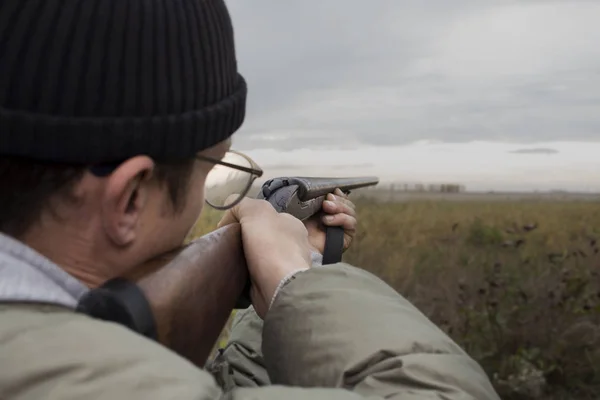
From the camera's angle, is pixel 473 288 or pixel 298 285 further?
pixel 473 288

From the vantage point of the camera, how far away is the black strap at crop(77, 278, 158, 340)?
44.8 inches

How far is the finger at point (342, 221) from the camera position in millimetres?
2309

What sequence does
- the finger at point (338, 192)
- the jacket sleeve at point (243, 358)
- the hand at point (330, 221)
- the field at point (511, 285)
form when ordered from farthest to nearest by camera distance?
the field at point (511, 285)
the finger at point (338, 192)
the hand at point (330, 221)
the jacket sleeve at point (243, 358)

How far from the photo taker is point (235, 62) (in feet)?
4.82

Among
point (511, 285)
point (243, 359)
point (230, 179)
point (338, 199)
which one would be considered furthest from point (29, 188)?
point (511, 285)

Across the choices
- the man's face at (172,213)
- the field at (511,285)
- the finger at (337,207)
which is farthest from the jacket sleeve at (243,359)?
the field at (511,285)

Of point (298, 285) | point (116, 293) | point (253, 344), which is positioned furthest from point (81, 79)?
A: point (253, 344)

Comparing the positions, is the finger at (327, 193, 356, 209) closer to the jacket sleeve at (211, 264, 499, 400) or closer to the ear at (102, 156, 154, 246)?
the jacket sleeve at (211, 264, 499, 400)

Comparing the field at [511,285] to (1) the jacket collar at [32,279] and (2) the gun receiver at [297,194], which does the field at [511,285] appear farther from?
(1) the jacket collar at [32,279]

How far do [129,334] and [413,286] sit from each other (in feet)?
14.1

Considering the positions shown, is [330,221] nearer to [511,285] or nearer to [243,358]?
[243,358]

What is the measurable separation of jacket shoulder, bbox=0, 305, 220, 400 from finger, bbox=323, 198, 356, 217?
1.34 m

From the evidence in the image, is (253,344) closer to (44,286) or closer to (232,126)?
(232,126)

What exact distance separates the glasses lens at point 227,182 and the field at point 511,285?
7.71 ft
